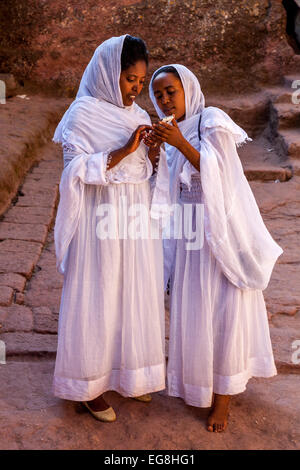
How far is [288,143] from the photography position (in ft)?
22.2

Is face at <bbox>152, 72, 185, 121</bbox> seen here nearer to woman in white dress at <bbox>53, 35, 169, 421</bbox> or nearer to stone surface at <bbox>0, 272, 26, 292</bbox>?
woman in white dress at <bbox>53, 35, 169, 421</bbox>

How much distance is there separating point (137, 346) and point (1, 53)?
257 inches

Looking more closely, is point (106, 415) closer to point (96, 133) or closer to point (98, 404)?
point (98, 404)

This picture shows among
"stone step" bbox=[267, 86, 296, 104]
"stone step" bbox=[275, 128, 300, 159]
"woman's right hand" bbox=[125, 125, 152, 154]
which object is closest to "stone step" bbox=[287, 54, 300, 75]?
"stone step" bbox=[267, 86, 296, 104]

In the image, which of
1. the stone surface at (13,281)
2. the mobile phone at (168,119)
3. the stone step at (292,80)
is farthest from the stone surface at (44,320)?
the stone step at (292,80)

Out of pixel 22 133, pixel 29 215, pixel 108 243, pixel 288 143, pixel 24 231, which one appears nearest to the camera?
pixel 108 243

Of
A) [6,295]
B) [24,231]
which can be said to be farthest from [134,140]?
[24,231]

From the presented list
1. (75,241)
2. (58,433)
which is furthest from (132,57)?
(58,433)

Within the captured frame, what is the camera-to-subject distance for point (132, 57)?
2520 millimetres

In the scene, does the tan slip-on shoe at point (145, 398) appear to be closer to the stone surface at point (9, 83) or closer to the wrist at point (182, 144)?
the wrist at point (182, 144)

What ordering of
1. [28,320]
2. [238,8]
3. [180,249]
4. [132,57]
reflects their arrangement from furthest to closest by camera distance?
1. [238,8]
2. [28,320]
3. [180,249]
4. [132,57]

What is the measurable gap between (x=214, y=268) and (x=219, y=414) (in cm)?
70

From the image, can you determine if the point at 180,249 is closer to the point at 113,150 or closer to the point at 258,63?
the point at 113,150

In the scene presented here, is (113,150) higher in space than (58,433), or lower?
higher
